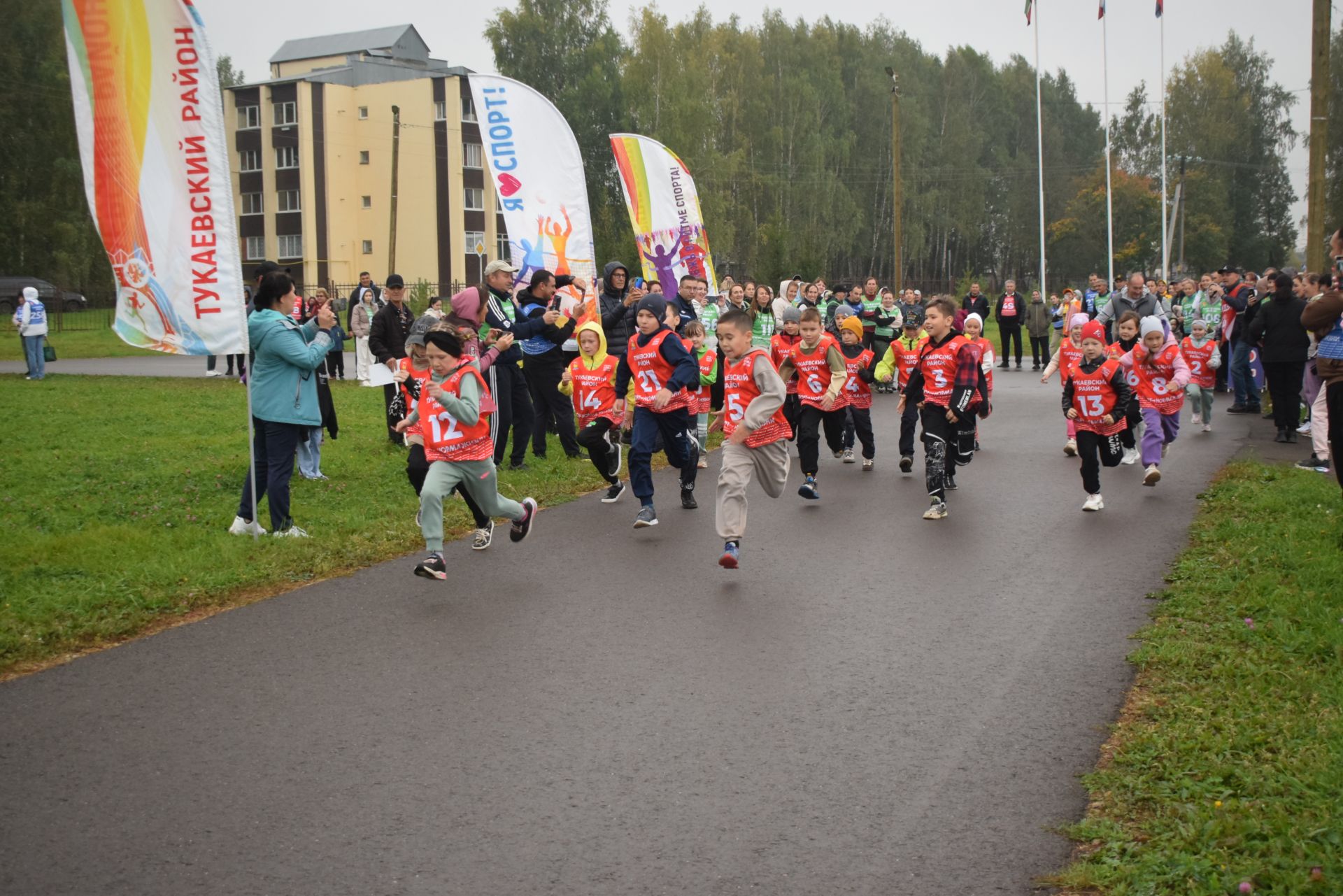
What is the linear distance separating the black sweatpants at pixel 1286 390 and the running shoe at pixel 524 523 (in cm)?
1066

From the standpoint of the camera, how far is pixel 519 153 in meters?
12.8

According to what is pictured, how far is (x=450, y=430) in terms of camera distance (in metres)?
8.49

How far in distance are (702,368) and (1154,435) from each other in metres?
4.78

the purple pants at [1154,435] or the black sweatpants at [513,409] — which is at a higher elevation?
the black sweatpants at [513,409]

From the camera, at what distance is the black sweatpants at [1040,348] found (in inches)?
1164

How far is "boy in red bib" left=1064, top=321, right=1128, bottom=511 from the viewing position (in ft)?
36.3

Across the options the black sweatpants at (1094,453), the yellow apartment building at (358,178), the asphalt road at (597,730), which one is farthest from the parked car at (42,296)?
the asphalt road at (597,730)

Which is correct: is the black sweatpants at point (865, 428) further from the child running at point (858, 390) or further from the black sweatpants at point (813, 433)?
the black sweatpants at point (813, 433)

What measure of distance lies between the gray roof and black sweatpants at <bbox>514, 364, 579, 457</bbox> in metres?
64.5

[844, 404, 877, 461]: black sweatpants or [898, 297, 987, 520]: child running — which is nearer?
[898, 297, 987, 520]: child running

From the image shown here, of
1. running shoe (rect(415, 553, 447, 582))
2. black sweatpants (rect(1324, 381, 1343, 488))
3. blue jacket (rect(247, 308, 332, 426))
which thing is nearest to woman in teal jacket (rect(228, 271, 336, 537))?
blue jacket (rect(247, 308, 332, 426))

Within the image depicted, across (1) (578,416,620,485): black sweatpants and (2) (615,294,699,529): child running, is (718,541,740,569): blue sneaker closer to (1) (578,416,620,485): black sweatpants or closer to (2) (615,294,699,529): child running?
(2) (615,294,699,529): child running

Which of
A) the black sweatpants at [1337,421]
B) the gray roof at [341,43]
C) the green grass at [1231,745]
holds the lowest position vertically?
the green grass at [1231,745]

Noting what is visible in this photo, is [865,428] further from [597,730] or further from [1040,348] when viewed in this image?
[1040,348]
